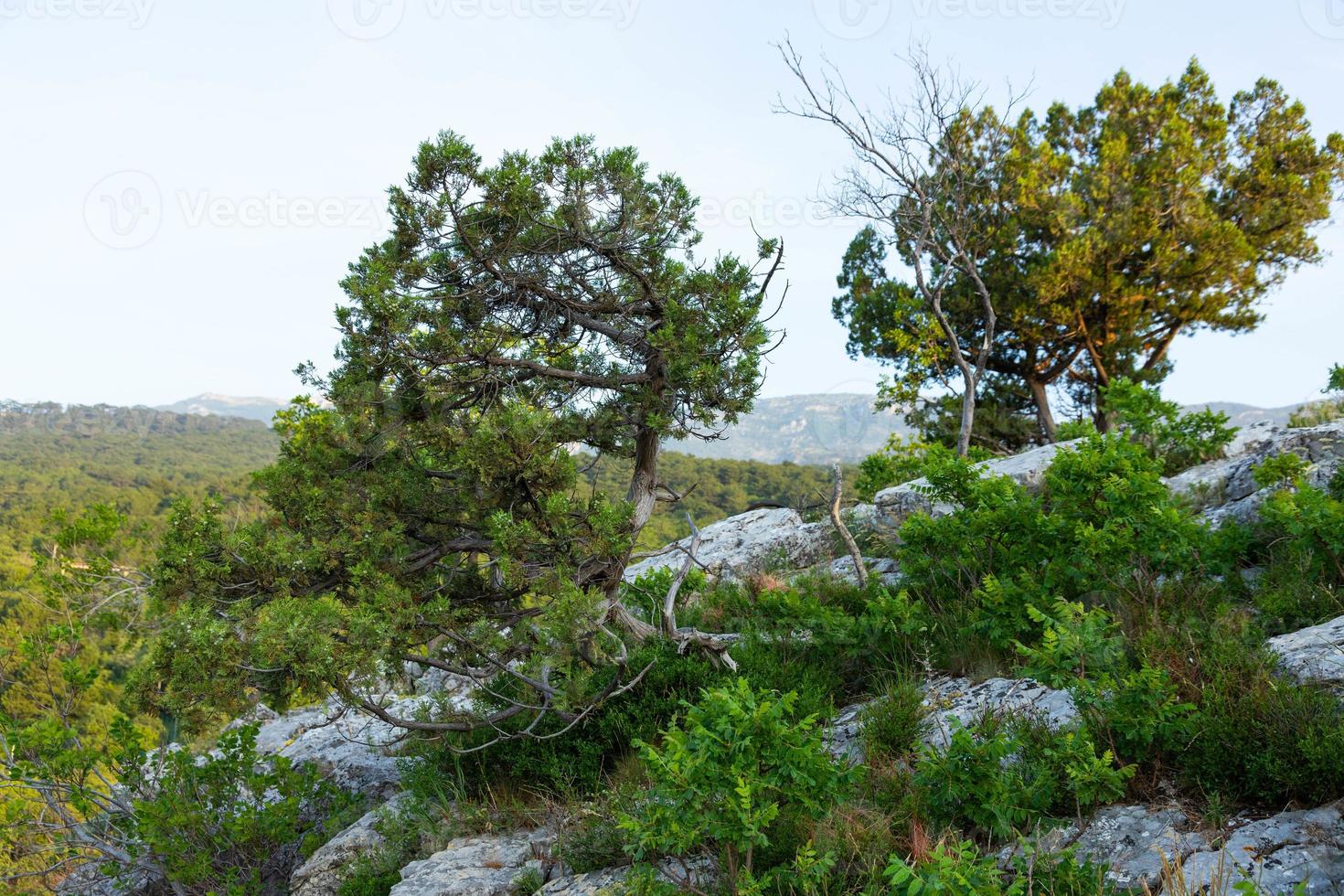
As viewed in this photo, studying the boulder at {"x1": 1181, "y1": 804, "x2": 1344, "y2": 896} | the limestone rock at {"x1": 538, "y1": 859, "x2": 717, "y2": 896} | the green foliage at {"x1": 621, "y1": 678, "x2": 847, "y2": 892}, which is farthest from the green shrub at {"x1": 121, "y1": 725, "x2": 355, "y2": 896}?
the boulder at {"x1": 1181, "y1": 804, "x2": 1344, "y2": 896}

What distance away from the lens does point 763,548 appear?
1027 centimetres

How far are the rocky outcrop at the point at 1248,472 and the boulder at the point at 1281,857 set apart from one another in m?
4.06

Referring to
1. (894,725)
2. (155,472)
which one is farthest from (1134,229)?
(155,472)

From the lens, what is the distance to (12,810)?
5.65 m

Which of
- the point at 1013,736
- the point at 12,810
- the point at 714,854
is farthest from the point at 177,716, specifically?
the point at 1013,736

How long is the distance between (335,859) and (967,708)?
4.60m

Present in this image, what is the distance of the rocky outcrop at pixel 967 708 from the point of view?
15.0 feet

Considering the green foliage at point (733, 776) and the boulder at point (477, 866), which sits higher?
the green foliage at point (733, 776)

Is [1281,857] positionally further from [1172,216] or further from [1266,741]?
[1172,216]

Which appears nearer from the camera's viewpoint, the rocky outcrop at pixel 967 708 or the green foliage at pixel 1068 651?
the green foliage at pixel 1068 651

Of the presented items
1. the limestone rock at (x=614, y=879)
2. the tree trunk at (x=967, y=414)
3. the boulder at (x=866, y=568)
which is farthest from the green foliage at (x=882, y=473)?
the limestone rock at (x=614, y=879)

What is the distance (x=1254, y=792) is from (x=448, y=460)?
5.48 meters

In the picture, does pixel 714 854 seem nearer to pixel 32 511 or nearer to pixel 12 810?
pixel 12 810

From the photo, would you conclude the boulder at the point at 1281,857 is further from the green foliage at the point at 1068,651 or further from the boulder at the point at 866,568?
the boulder at the point at 866,568
